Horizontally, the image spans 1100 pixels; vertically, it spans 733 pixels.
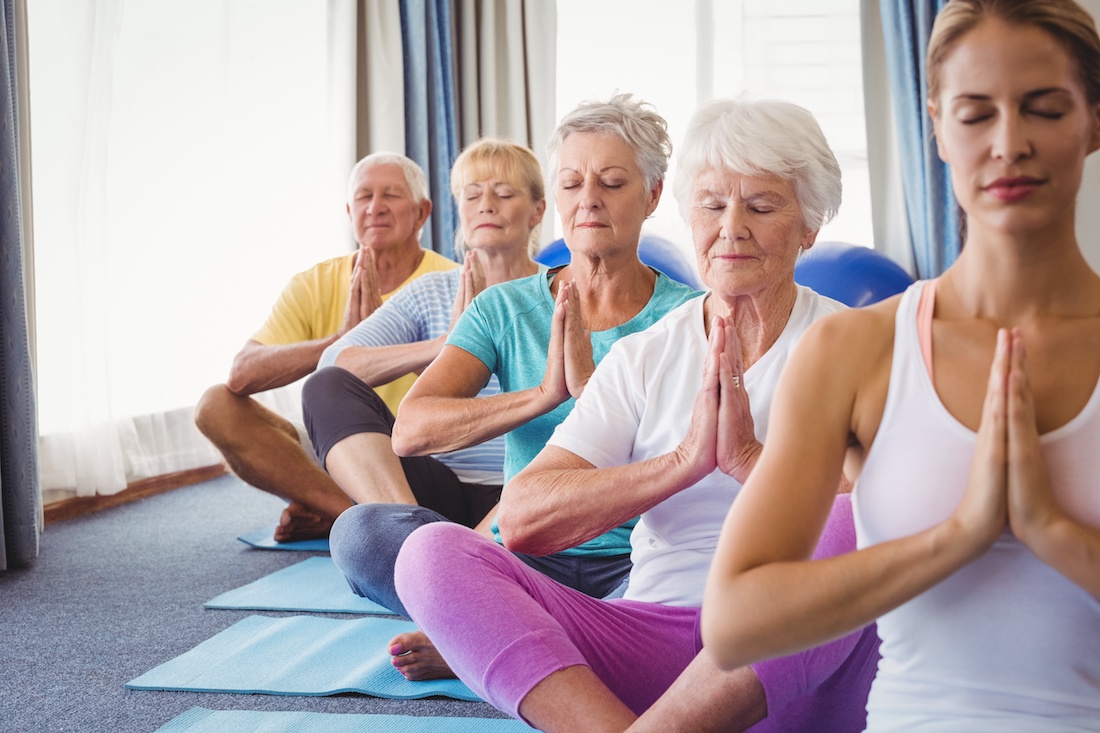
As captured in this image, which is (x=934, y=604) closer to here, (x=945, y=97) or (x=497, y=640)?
(x=945, y=97)

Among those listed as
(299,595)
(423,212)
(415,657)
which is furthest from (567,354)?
(423,212)

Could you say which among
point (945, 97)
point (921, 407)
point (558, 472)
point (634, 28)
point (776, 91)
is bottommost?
point (558, 472)

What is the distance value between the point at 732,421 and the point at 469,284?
1342mm

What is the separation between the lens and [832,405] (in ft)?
3.09

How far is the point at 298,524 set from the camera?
3.22 metres

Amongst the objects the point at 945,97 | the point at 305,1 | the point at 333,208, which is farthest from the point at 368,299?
the point at 945,97

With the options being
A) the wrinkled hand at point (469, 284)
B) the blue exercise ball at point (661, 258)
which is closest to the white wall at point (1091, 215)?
the blue exercise ball at point (661, 258)

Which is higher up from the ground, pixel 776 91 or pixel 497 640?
pixel 776 91

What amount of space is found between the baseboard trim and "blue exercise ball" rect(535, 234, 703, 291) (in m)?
1.70

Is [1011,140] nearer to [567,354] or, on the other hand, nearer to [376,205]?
[567,354]

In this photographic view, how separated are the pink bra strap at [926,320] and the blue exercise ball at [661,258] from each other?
243cm

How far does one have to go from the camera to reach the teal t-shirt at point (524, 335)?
1903mm

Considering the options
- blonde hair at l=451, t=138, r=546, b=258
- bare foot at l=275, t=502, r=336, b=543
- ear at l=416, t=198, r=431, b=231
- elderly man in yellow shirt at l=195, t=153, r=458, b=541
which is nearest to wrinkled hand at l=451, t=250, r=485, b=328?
blonde hair at l=451, t=138, r=546, b=258

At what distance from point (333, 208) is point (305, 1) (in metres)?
0.88
